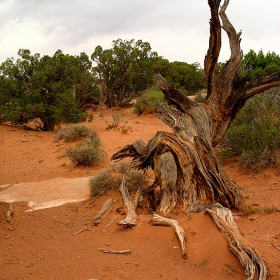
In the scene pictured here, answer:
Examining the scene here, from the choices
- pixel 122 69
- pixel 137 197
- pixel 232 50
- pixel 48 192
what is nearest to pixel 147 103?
pixel 122 69

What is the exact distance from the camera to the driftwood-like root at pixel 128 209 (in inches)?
198

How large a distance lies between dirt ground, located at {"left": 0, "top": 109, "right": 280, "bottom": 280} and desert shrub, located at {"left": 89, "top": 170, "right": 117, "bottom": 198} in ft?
0.49

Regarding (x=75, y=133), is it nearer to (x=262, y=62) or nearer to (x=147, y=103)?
(x=147, y=103)

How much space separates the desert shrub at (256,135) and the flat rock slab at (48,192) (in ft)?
11.4

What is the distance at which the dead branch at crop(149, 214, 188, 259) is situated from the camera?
165 inches

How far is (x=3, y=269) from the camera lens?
405 cm

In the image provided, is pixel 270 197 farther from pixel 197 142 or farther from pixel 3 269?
pixel 3 269

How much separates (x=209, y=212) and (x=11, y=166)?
7.40 metres

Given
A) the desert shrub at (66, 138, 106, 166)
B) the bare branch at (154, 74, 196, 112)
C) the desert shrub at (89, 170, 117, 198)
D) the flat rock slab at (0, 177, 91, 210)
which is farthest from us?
the desert shrub at (66, 138, 106, 166)

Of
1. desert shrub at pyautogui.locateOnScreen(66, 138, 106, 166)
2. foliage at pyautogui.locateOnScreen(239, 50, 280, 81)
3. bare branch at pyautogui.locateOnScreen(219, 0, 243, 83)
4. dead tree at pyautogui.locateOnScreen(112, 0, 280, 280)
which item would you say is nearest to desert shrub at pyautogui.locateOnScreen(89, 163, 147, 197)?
dead tree at pyautogui.locateOnScreen(112, 0, 280, 280)

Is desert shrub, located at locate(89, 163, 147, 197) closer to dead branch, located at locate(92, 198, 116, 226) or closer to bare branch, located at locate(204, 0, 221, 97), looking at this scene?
dead branch, located at locate(92, 198, 116, 226)

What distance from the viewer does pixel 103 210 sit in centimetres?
582

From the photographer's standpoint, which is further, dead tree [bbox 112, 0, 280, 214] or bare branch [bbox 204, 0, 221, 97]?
bare branch [bbox 204, 0, 221, 97]

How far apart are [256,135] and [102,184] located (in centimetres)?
361
